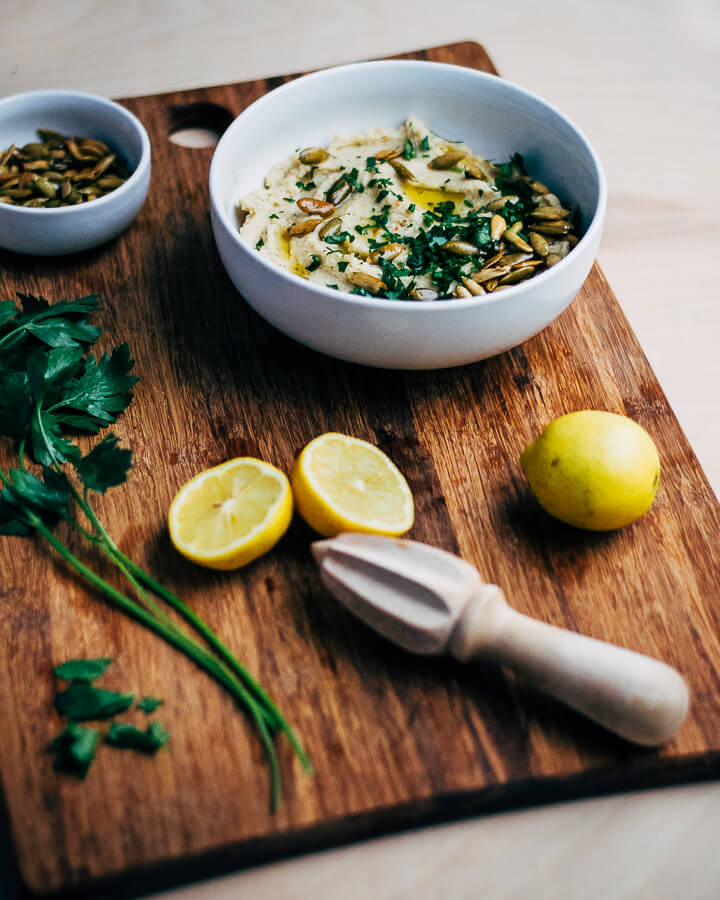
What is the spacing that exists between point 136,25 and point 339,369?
155 cm

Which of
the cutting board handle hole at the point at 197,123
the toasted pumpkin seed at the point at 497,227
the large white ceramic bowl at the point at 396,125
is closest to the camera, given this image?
the large white ceramic bowl at the point at 396,125

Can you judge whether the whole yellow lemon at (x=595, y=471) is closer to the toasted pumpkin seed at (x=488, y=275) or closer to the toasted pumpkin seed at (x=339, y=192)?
the toasted pumpkin seed at (x=488, y=275)

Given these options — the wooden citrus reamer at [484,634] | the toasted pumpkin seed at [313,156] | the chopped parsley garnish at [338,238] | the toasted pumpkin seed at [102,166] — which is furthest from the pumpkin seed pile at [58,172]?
the wooden citrus reamer at [484,634]

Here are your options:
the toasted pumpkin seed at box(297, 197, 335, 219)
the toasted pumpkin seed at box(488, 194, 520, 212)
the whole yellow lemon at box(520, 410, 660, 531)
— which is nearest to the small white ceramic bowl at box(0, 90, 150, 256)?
the toasted pumpkin seed at box(297, 197, 335, 219)

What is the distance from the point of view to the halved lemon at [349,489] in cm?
143

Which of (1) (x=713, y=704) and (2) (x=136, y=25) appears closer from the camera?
(1) (x=713, y=704)

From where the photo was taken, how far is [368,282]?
65.1 inches

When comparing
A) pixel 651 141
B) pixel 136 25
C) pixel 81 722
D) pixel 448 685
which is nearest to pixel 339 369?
pixel 448 685

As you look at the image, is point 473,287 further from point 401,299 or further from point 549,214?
point 549,214

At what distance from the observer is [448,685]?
53.4 inches

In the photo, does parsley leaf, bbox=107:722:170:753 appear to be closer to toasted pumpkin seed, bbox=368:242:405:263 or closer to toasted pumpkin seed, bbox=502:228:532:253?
toasted pumpkin seed, bbox=368:242:405:263

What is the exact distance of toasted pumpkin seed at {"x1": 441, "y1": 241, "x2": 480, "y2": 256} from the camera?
5.65ft

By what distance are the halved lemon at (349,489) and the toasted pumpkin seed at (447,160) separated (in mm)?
746

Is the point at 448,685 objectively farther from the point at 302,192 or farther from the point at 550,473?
the point at 302,192
